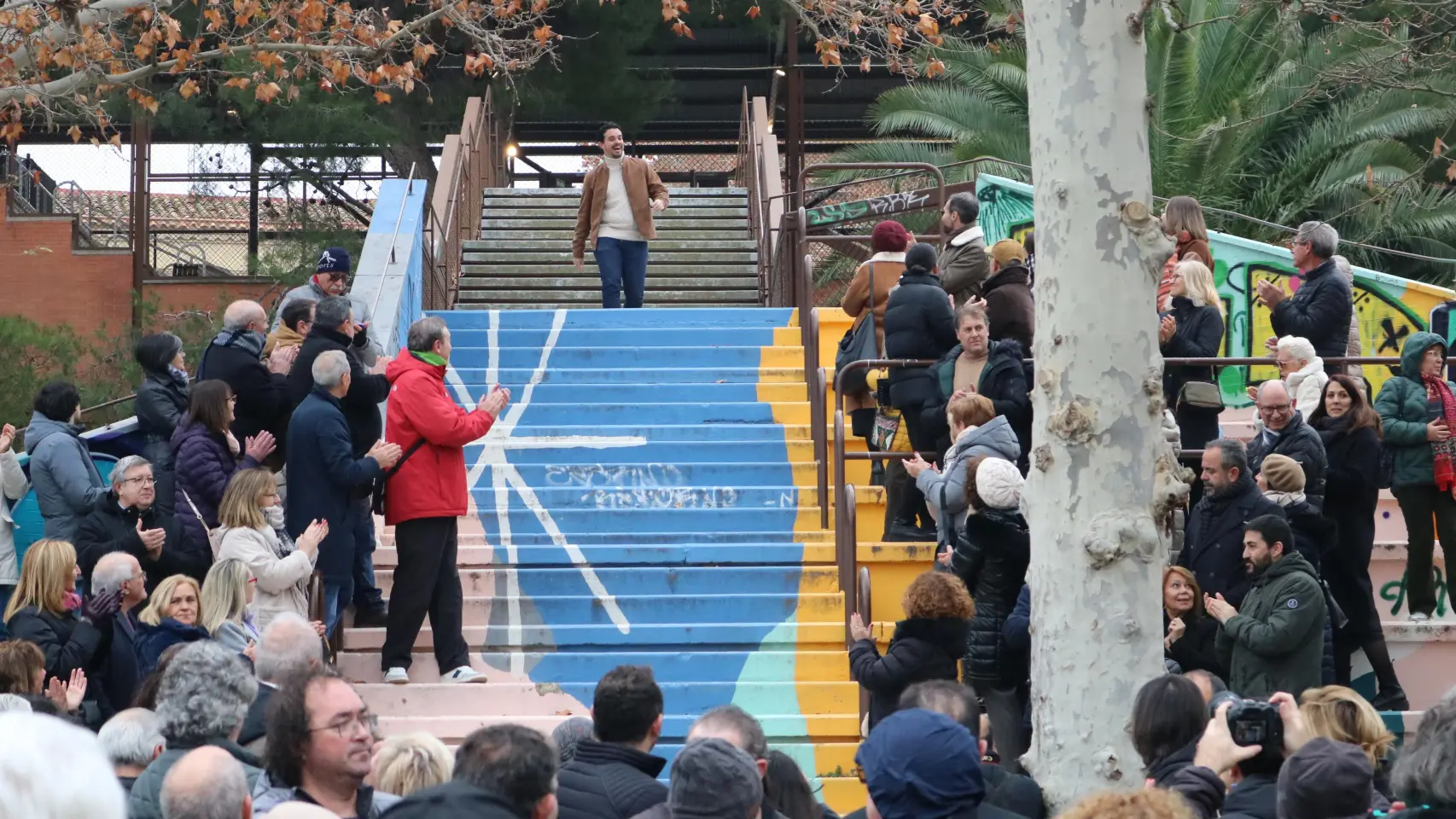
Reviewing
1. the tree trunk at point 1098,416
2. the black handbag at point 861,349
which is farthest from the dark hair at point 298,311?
the tree trunk at point 1098,416

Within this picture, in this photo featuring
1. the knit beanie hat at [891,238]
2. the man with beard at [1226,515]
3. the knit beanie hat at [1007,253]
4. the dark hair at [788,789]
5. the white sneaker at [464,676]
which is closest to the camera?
the dark hair at [788,789]

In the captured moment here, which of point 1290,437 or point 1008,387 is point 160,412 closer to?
point 1008,387

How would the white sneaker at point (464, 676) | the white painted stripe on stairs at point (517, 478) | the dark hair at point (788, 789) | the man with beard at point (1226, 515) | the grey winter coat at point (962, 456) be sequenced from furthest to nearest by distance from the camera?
the white painted stripe on stairs at point (517, 478) < the white sneaker at point (464, 676) < the grey winter coat at point (962, 456) < the man with beard at point (1226, 515) < the dark hair at point (788, 789)

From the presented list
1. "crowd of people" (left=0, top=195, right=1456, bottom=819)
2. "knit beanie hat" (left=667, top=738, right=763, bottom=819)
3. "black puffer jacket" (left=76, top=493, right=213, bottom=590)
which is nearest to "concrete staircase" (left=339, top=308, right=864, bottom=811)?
"crowd of people" (left=0, top=195, right=1456, bottom=819)

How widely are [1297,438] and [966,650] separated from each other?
2336 mm

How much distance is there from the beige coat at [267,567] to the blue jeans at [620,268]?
21.9 ft

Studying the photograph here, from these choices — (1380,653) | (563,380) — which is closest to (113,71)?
(563,380)

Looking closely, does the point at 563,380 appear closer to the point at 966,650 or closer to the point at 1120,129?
the point at 966,650

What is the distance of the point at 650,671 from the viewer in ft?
17.2

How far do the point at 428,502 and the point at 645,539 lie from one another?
6.40ft

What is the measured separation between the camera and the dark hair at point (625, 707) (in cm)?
505

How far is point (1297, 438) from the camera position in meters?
8.73

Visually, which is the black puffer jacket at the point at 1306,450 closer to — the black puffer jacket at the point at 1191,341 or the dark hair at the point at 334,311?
the black puffer jacket at the point at 1191,341

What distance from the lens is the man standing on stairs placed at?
1425 centimetres
